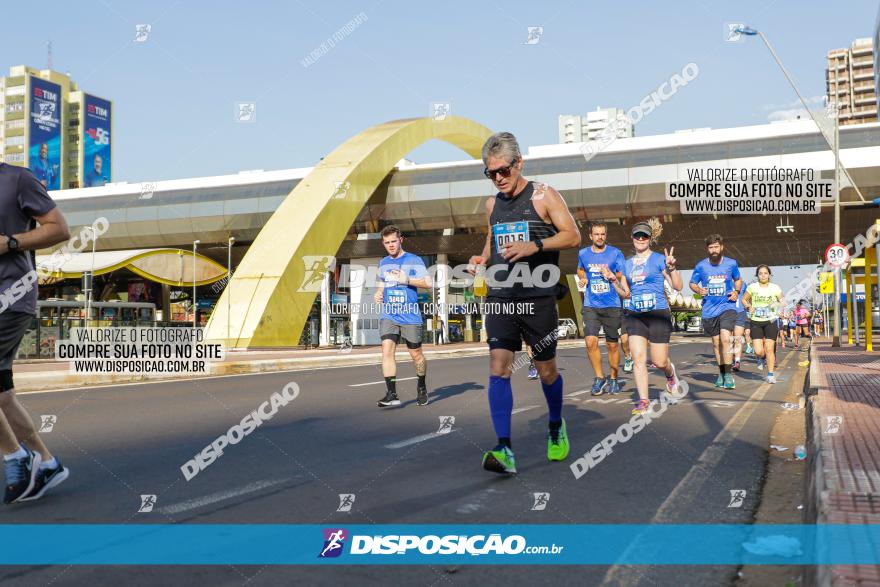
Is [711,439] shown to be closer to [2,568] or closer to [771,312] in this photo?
[2,568]

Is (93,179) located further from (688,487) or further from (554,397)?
(688,487)

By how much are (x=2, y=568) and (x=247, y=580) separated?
37.7 inches

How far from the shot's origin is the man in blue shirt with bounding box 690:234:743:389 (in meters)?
10.7

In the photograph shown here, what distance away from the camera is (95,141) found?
131875 mm

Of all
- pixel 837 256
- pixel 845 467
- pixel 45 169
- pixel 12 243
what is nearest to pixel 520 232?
pixel 845 467

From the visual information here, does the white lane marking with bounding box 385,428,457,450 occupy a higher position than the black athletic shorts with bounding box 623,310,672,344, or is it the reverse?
the black athletic shorts with bounding box 623,310,672,344

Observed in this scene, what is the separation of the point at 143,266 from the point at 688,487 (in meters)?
40.4

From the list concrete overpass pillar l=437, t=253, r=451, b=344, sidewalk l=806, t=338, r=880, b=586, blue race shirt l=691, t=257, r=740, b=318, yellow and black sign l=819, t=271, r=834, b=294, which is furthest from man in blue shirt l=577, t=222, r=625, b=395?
concrete overpass pillar l=437, t=253, r=451, b=344

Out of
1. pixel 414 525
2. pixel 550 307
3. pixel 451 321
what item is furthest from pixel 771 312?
pixel 451 321

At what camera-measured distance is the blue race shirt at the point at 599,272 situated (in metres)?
9.51

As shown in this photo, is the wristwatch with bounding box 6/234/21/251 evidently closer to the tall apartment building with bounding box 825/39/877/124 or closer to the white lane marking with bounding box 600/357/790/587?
the white lane marking with bounding box 600/357/790/587

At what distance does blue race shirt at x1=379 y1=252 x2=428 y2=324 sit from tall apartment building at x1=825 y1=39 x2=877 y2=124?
17517 centimetres

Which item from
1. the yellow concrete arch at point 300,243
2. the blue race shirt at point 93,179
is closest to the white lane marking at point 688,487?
the yellow concrete arch at point 300,243

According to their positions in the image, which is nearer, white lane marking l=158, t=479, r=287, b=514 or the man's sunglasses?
white lane marking l=158, t=479, r=287, b=514
